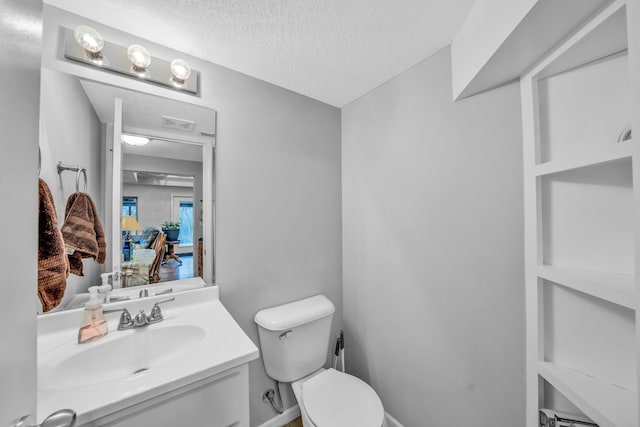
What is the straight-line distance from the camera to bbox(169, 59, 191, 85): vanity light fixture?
45.5 inches

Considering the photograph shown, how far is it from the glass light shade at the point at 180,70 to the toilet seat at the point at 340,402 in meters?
1.75

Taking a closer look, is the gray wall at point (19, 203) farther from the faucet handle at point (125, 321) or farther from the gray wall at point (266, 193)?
the gray wall at point (266, 193)

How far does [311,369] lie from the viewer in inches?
56.9

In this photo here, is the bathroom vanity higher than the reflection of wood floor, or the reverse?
the reflection of wood floor

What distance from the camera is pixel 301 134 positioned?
160 centimetres

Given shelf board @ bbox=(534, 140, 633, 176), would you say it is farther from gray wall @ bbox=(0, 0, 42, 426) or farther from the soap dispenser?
the soap dispenser

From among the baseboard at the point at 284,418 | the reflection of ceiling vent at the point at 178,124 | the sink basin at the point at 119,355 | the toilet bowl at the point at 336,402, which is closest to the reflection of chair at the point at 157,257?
the sink basin at the point at 119,355

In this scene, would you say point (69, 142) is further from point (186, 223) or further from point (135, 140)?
point (186, 223)

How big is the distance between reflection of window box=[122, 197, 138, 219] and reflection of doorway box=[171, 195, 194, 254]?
0.15 metres

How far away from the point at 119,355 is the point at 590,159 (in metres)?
1.74

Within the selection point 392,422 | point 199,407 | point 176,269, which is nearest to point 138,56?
point 176,269

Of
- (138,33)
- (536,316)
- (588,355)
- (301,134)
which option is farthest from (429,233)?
(138,33)

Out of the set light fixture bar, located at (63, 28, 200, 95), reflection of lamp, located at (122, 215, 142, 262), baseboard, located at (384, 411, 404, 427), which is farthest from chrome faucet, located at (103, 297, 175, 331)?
baseboard, located at (384, 411, 404, 427)

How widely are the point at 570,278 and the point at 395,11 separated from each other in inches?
46.7
